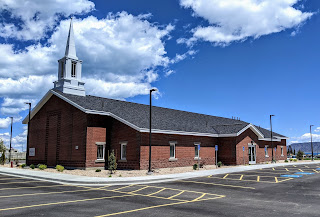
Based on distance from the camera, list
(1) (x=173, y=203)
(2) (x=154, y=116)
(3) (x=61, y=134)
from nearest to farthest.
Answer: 1. (1) (x=173, y=203)
2. (3) (x=61, y=134)
3. (2) (x=154, y=116)

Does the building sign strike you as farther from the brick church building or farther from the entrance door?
the entrance door

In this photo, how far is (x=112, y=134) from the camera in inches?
1172

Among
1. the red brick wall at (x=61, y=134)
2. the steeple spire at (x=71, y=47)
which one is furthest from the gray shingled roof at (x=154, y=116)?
the steeple spire at (x=71, y=47)

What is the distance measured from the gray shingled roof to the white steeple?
1.18 meters

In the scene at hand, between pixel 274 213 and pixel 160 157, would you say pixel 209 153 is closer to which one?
pixel 160 157

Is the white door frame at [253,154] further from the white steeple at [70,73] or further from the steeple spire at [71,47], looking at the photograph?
the steeple spire at [71,47]

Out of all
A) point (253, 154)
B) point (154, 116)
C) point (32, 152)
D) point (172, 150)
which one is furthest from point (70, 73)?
point (253, 154)

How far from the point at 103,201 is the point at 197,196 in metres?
4.49

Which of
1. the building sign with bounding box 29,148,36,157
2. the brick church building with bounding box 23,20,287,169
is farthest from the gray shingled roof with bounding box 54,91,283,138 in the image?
the building sign with bounding box 29,148,36,157

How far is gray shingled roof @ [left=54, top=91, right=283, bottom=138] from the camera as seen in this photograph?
29891 millimetres

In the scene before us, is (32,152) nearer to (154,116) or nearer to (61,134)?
(61,134)

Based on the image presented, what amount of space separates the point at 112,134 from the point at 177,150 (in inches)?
278

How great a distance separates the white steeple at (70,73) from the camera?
32.8 metres

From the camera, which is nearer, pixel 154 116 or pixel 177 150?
pixel 177 150
